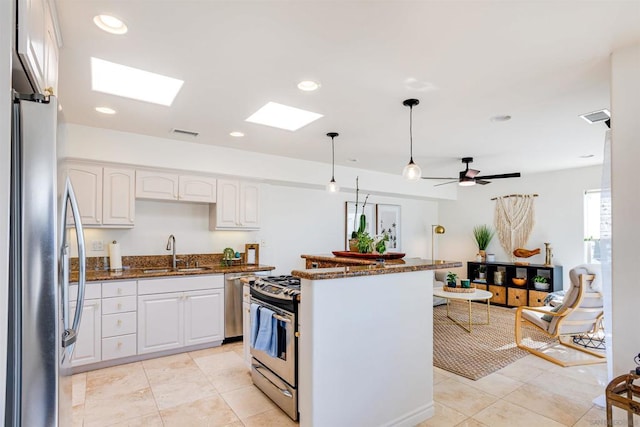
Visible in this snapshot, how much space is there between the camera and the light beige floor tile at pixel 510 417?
99.1 inches

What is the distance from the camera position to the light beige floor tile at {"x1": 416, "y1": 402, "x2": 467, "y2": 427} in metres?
2.51

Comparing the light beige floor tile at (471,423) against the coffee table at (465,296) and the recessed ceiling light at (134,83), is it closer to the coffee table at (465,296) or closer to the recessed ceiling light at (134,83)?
the coffee table at (465,296)

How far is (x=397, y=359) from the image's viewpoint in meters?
2.44

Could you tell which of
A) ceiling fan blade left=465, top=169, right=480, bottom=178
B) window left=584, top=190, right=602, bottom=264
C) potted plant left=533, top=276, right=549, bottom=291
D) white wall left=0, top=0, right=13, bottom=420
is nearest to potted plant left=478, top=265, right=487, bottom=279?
potted plant left=533, top=276, right=549, bottom=291

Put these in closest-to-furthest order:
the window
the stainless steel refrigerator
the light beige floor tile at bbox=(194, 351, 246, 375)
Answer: the stainless steel refrigerator → the light beige floor tile at bbox=(194, 351, 246, 375) → the window

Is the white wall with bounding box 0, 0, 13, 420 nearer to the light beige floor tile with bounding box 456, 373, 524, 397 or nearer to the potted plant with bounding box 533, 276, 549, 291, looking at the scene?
the light beige floor tile with bounding box 456, 373, 524, 397

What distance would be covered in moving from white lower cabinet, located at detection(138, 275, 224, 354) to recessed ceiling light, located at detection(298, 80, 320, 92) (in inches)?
98.5

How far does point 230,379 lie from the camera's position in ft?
10.6

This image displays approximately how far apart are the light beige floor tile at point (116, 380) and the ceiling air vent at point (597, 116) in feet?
15.7

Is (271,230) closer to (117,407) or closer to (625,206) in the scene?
(117,407)

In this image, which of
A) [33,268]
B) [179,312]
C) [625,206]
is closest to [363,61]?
[625,206]

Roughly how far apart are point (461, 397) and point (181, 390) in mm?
2391

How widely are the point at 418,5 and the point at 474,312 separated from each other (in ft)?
17.9

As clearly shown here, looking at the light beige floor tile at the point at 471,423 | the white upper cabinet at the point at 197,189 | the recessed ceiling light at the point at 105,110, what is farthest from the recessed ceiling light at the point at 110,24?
the light beige floor tile at the point at 471,423
